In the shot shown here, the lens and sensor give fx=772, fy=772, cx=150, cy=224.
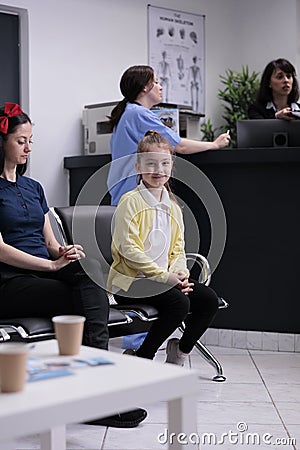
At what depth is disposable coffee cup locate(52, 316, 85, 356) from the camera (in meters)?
1.84

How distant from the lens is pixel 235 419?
9.43ft

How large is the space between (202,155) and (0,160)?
142cm

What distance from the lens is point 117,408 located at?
5.17 feet

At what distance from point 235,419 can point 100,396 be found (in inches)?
57.0

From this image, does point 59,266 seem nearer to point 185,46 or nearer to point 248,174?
point 248,174

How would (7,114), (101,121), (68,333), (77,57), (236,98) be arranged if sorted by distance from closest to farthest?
(68,333), (7,114), (101,121), (77,57), (236,98)

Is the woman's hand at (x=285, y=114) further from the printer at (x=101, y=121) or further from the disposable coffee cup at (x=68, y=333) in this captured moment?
the disposable coffee cup at (x=68, y=333)

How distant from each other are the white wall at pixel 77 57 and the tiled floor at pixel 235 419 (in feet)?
5.99

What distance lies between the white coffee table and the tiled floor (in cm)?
24

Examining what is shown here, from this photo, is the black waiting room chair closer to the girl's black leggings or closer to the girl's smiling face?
the girl's black leggings

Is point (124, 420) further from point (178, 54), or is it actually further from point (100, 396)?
point (178, 54)

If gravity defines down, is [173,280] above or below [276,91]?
below

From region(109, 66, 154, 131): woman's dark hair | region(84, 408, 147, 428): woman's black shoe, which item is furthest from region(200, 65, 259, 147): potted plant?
region(84, 408, 147, 428): woman's black shoe

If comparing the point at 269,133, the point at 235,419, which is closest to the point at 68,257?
the point at 235,419
